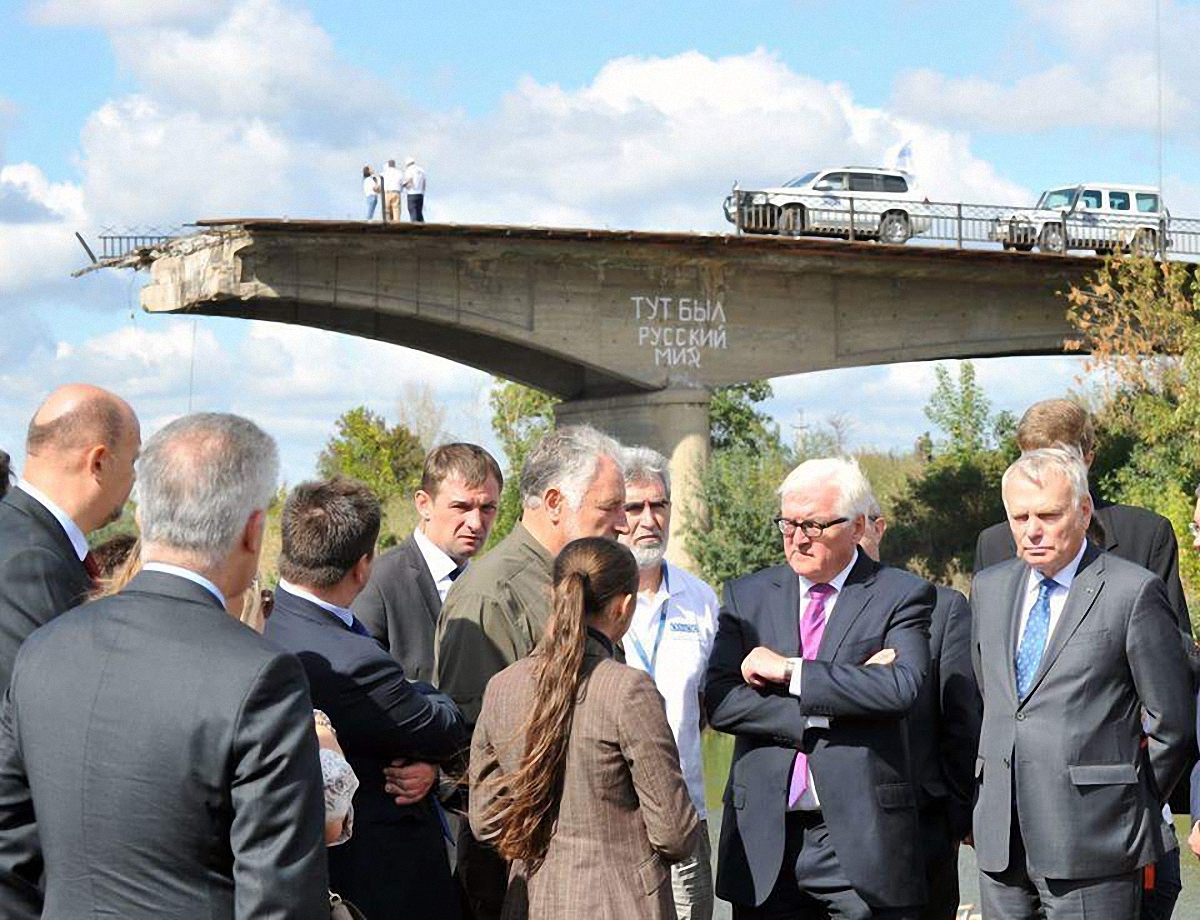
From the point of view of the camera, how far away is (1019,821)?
5.50 meters

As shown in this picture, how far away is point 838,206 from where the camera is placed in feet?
120

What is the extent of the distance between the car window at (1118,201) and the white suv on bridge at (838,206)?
489cm

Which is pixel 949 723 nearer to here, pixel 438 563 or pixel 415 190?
pixel 438 563

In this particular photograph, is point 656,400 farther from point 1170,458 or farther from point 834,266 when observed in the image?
point 1170,458

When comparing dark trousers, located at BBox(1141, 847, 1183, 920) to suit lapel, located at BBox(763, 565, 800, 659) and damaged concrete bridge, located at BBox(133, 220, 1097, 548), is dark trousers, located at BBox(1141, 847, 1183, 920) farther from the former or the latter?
damaged concrete bridge, located at BBox(133, 220, 1097, 548)

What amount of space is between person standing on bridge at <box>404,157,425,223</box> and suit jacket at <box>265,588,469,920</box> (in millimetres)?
28971

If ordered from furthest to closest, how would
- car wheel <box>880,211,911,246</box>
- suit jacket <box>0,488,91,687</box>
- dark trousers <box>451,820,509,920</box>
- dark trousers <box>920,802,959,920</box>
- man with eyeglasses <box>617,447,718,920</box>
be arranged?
car wheel <box>880,211,911,246</box> < dark trousers <box>920,802,959,920</box> < man with eyeglasses <box>617,447,718,920</box> < dark trousers <box>451,820,509,920</box> < suit jacket <box>0,488,91,687</box>

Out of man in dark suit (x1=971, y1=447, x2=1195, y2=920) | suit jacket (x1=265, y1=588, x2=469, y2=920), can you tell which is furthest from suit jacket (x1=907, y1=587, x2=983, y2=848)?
suit jacket (x1=265, y1=588, x2=469, y2=920)

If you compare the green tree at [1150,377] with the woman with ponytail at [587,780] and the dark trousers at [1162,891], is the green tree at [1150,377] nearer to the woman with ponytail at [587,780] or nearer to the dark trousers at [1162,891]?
the dark trousers at [1162,891]

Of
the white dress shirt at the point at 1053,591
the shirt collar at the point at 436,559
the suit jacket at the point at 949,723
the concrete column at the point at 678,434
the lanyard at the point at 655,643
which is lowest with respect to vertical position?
the suit jacket at the point at 949,723

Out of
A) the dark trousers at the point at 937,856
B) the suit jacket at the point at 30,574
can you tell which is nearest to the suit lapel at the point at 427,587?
the dark trousers at the point at 937,856

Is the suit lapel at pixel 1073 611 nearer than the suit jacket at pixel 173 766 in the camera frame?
No

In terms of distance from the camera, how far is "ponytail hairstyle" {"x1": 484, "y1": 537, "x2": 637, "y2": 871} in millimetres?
4383

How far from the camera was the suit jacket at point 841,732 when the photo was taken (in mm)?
5145
